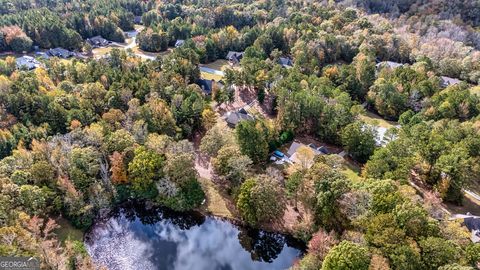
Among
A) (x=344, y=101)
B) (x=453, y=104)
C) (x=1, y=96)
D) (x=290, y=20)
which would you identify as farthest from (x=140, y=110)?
(x=290, y=20)

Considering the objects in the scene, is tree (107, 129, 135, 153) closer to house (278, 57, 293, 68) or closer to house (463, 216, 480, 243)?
house (463, 216, 480, 243)

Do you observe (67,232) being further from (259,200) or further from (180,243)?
(259,200)

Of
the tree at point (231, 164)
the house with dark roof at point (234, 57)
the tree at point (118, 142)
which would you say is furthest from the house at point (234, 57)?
the tree at point (118, 142)

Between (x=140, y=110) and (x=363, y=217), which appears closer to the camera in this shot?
(x=363, y=217)

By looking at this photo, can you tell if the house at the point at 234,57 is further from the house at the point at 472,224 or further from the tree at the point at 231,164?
the house at the point at 472,224

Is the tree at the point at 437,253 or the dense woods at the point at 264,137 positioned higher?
the tree at the point at 437,253

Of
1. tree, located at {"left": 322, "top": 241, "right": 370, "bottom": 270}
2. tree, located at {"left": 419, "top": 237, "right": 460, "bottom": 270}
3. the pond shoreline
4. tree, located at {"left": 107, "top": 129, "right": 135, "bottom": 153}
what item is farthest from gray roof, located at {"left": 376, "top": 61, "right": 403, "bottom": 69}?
tree, located at {"left": 107, "top": 129, "right": 135, "bottom": 153}

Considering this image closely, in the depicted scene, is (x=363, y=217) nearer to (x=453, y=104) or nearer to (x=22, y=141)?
(x=453, y=104)

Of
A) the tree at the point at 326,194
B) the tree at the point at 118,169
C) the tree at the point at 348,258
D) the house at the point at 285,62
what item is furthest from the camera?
the house at the point at 285,62
